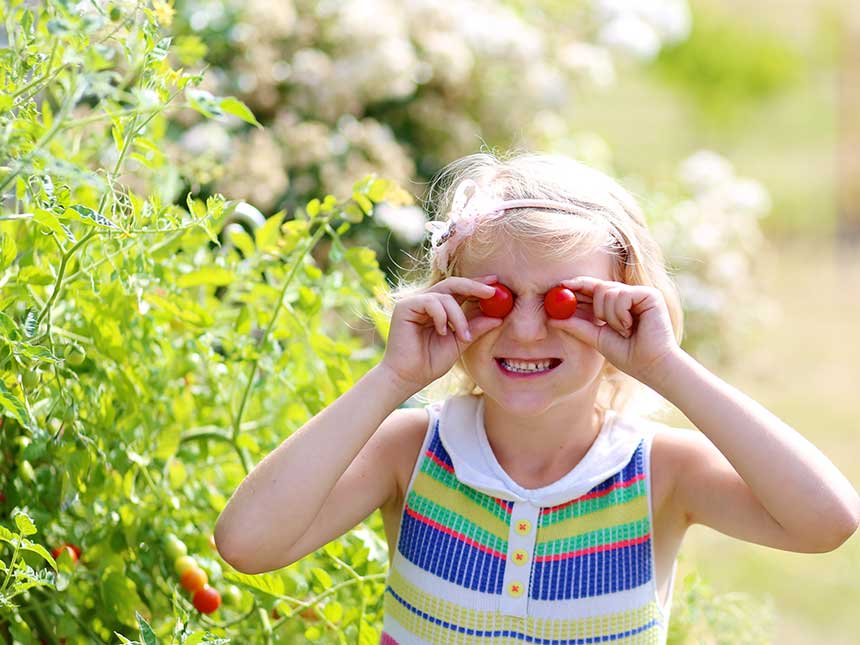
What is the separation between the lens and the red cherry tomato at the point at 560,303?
1656 millimetres

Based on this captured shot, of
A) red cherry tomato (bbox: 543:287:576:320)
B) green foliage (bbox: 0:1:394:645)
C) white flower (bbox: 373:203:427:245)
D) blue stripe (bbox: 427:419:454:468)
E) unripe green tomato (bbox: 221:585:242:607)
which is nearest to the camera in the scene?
green foliage (bbox: 0:1:394:645)

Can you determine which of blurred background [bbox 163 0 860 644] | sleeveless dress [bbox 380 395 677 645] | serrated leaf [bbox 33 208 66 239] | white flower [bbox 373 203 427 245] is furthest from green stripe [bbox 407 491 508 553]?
white flower [bbox 373 203 427 245]

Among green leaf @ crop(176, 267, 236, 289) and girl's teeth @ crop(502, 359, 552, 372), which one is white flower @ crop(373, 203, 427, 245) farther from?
girl's teeth @ crop(502, 359, 552, 372)

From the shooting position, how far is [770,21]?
10383 millimetres

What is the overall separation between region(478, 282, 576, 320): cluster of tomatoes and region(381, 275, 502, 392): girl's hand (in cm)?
1

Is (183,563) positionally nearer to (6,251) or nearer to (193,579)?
(193,579)

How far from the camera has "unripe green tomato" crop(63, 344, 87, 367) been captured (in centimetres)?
175

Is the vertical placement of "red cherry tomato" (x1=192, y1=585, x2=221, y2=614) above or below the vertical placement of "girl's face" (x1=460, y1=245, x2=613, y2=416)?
below

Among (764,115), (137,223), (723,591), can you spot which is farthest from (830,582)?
(764,115)

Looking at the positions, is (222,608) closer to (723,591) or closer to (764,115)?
(723,591)

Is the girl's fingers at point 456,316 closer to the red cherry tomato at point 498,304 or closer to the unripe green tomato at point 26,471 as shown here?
the red cherry tomato at point 498,304

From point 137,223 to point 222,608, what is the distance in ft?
2.65

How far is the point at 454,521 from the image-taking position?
5.94 ft

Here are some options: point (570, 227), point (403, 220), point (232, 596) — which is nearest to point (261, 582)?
point (232, 596)
